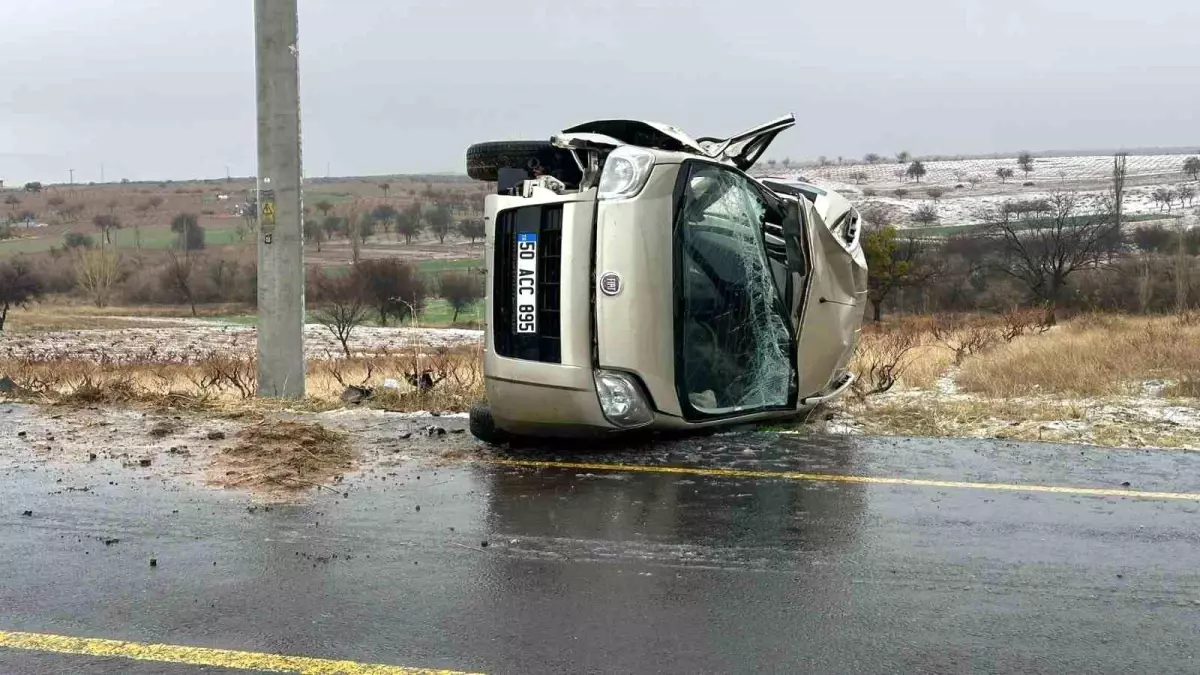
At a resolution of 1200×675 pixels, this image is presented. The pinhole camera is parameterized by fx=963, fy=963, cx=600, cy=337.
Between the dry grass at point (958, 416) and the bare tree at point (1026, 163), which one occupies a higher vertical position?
the bare tree at point (1026, 163)

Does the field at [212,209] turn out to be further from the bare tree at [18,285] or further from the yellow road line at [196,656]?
the yellow road line at [196,656]

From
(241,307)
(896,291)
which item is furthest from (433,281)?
(896,291)

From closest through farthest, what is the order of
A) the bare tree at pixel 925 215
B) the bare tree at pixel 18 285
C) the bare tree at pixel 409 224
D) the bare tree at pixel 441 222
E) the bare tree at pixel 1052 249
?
1. the bare tree at pixel 1052 249
2. the bare tree at pixel 18 285
3. the bare tree at pixel 925 215
4. the bare tree at pixel 441 222
5. the bare tree at pixel 409 224

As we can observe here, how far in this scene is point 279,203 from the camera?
31.3 feet

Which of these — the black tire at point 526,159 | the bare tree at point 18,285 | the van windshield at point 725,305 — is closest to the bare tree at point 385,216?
the bare tree at point 18,285

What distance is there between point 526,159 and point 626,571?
4.54m

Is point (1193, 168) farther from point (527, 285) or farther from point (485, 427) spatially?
point (527, 285)

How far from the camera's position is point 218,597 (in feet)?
12.5

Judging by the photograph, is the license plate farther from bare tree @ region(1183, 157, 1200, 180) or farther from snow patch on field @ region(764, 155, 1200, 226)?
bare tree @ region(1183, 157, 1200, 180)

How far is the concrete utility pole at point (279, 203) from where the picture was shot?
9.43 m

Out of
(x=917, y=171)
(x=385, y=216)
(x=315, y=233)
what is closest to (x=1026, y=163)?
(x=917, y=171)

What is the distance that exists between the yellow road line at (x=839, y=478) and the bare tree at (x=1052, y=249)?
52314 mm

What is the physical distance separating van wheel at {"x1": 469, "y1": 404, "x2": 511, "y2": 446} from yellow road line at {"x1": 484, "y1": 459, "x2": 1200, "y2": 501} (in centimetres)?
53

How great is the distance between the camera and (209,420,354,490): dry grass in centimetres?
581
